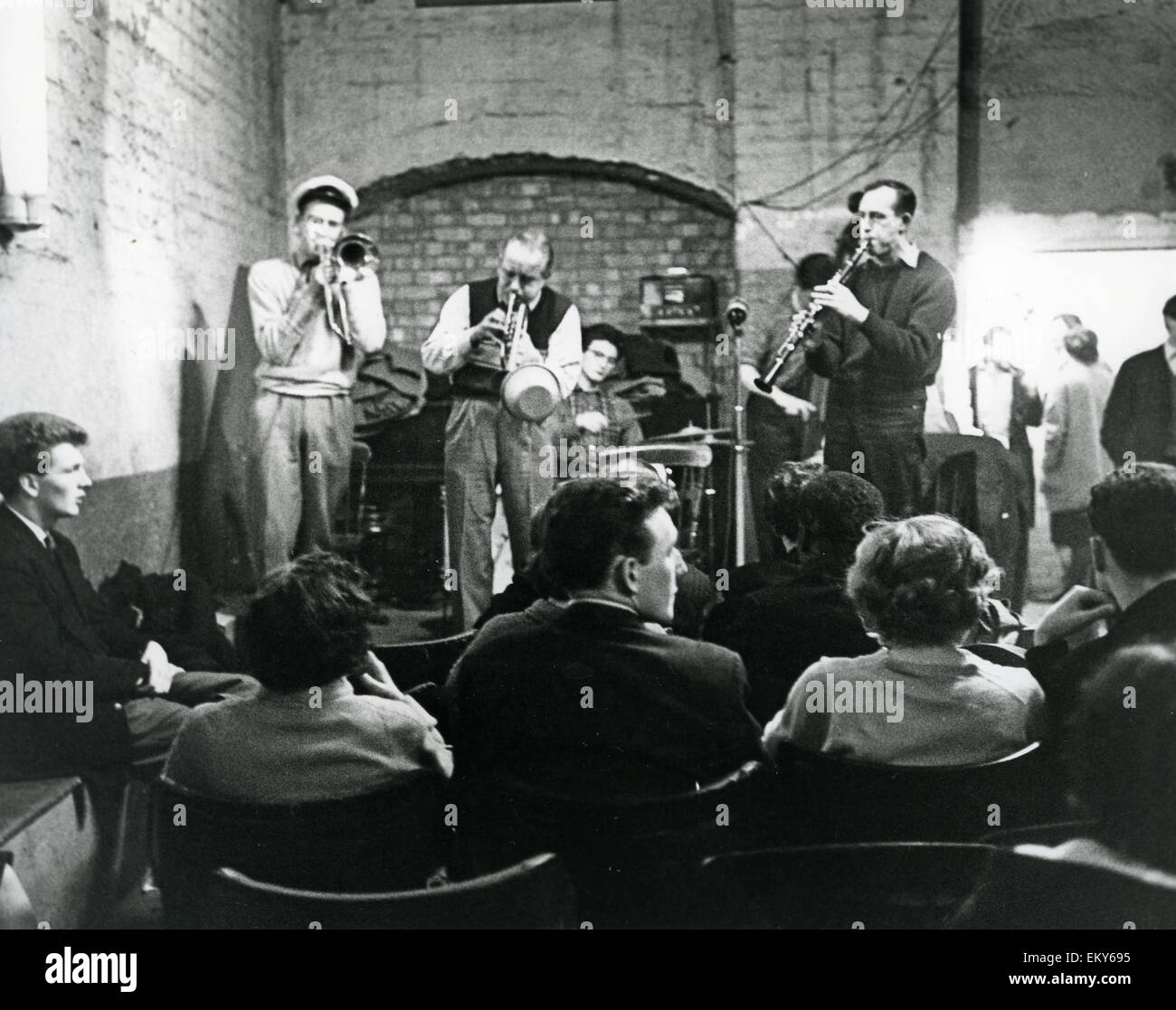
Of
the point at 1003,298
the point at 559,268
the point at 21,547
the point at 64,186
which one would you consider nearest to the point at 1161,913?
the point at 1003,298

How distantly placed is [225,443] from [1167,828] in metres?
2.62

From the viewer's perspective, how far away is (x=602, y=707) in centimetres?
268

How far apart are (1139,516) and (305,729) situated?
7.09 ft

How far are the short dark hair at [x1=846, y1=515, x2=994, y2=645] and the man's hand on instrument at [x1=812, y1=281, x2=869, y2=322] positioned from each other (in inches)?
27.9

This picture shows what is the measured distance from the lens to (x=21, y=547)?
317 centimetres

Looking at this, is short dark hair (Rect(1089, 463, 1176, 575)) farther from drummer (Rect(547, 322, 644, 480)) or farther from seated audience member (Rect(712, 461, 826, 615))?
drummer (Rect(547, 322, 644, 480))

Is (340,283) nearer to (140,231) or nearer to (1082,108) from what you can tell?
(140,231)

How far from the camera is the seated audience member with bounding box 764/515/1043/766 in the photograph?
2791mm

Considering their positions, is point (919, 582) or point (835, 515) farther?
point (835, 515)

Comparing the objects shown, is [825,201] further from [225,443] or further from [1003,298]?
[225,443]

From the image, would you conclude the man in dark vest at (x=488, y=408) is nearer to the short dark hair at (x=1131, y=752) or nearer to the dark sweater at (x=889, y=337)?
the dark sweater at (x=889, y=337)

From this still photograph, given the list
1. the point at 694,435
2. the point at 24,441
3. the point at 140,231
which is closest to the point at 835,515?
the point at 694,435

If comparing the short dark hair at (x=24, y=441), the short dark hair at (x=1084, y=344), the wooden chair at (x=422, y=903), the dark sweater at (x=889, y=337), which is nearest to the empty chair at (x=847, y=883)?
the wooden chair at (x=422, y=903)

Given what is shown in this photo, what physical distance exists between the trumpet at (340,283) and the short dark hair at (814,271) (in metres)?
1.17
